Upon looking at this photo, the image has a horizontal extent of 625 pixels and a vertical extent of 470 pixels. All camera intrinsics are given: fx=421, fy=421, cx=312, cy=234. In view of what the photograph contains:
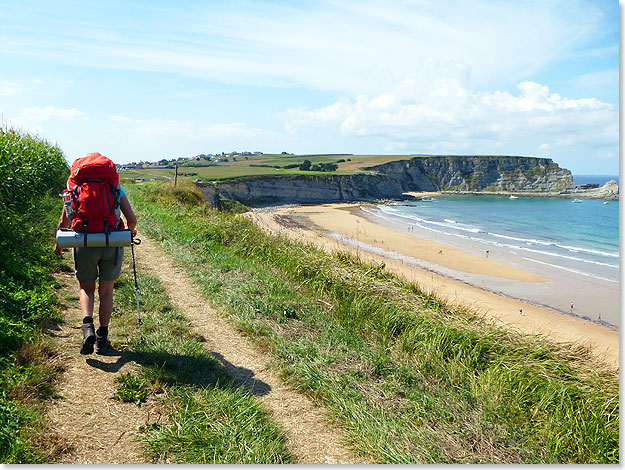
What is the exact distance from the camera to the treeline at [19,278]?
2.94 metres

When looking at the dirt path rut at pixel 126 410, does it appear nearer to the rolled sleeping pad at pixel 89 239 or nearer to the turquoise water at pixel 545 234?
the rolled sleeping pad at pixel 89 239

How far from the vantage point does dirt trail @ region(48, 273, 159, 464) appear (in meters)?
2.94

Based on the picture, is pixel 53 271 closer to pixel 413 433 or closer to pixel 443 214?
pixel 413 433

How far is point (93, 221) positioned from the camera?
399cm

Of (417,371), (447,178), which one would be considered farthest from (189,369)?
(447,178)

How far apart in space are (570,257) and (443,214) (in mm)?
31969

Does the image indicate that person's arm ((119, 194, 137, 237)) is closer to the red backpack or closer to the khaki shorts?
the red backpack

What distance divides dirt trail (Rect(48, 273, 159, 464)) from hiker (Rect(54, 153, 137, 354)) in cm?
24

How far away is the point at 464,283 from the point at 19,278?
2032cm

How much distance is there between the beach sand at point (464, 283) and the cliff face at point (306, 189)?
28.6m

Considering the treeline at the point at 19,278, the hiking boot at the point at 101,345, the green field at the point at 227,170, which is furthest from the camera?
the green field at the point at 227,170

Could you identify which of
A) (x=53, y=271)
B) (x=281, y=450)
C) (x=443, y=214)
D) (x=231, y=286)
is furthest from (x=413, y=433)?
(x=443, y=214)

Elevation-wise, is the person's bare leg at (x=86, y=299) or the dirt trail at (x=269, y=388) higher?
the person's bare leg at (x=86, y=299)

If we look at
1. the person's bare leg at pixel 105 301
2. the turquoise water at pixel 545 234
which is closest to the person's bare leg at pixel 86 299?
the person's bare leg at pixel 105 301
